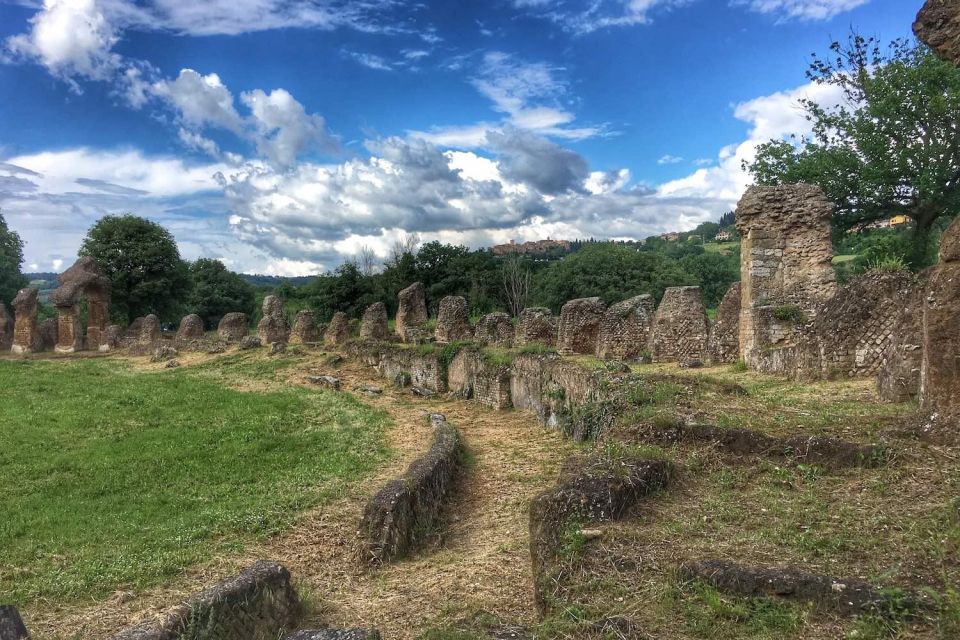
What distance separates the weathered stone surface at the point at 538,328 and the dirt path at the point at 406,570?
28.5ft

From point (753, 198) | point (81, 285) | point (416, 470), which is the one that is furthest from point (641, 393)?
point (81, 285)

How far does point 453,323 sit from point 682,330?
9.76m

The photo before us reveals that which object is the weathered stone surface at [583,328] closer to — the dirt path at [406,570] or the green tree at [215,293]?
the dirt path at [406,570]

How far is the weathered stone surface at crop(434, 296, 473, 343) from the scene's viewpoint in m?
21.9

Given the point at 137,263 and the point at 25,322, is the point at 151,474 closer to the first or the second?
the point at 25,322

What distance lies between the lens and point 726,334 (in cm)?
1360

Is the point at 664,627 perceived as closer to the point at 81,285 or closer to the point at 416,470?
the point at 416,470

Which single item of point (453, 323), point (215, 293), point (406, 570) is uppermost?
point (215, 293)

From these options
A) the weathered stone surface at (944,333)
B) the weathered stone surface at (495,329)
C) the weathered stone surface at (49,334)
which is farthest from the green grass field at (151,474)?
the weathered stone surface at (49,334)

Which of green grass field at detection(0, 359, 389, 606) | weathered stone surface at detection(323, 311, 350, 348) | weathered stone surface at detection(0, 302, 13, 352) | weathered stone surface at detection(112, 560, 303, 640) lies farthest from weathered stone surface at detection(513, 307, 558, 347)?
weathered stone surface at detection(0, 302, 13, 352)

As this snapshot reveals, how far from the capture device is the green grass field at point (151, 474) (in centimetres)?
568

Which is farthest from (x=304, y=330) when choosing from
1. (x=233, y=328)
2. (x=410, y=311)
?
(x=410, y=311)

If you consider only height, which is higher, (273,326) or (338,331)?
(273,326)

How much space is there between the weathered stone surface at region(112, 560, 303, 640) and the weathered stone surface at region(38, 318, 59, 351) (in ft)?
102
